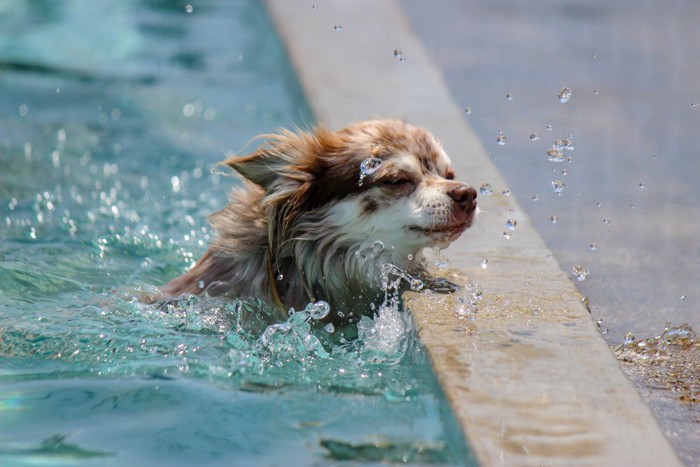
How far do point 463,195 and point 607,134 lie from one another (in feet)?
11.7

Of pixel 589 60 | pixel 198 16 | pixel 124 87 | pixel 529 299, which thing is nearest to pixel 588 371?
pixel 529 299

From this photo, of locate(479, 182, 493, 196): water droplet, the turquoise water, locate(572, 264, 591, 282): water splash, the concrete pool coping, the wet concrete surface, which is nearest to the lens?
the concrete pool coping

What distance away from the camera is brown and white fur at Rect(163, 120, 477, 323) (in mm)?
4680

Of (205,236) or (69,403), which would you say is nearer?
(69,403)

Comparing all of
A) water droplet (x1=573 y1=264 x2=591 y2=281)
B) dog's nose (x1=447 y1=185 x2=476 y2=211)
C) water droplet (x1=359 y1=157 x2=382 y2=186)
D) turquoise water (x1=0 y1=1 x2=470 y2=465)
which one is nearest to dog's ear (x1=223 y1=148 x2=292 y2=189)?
water droplet (x1=359 y1=157 x2=382 y2=186)

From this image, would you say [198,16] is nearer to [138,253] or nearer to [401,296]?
[138,253]

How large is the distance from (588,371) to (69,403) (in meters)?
1.84

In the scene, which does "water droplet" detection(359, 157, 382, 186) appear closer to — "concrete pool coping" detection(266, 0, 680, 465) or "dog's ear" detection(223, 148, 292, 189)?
"dog's ear" detection(223, 148, 292, 189)

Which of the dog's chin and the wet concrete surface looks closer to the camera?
the dog's chin

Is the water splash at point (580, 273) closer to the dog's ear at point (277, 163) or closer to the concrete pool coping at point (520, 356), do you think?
the concrete pool coping at point (520, 356)

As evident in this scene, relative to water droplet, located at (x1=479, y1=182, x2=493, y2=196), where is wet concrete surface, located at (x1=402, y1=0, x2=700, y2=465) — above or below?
below

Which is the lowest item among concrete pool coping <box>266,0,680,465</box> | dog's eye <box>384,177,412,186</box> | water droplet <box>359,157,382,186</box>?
concrete pool coping <box>266,0,680,465</box>

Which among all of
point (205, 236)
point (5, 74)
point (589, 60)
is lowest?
point (5, 74)

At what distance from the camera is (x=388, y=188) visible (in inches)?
185
